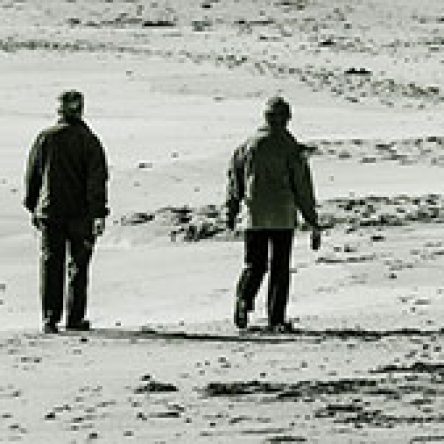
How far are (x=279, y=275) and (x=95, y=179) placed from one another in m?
1.36

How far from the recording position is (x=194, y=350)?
12.1 m

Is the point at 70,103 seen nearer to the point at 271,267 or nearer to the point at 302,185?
the point at 302,185

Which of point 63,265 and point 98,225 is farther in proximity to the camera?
point 63,265

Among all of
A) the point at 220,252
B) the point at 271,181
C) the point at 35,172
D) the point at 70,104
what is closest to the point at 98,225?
the point at 35,172

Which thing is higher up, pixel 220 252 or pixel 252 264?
pixel 252 264

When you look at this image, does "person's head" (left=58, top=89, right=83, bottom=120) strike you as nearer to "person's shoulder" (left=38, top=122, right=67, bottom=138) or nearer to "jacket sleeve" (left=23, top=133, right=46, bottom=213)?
"person's shoulder" (left=38, top=122, right=67, bottom=138)

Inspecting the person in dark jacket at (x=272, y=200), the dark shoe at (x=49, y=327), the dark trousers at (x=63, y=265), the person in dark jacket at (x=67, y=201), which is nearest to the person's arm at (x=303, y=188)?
the person in dark jacket at (x=272, y=200)

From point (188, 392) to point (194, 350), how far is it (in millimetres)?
1691

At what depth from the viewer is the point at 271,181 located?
43.7 feet

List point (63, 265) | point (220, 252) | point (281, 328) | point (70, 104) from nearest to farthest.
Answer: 1. point (70, 104)
2. point (281, 328)
3. point (63, 265)
4. point (220, 252)

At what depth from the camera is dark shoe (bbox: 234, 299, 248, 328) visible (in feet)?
43.9

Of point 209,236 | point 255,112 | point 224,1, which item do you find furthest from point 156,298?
point 224,1

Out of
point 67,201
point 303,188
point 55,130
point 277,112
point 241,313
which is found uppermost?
point 277,112

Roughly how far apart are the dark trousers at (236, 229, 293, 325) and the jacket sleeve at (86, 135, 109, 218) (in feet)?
3.20
